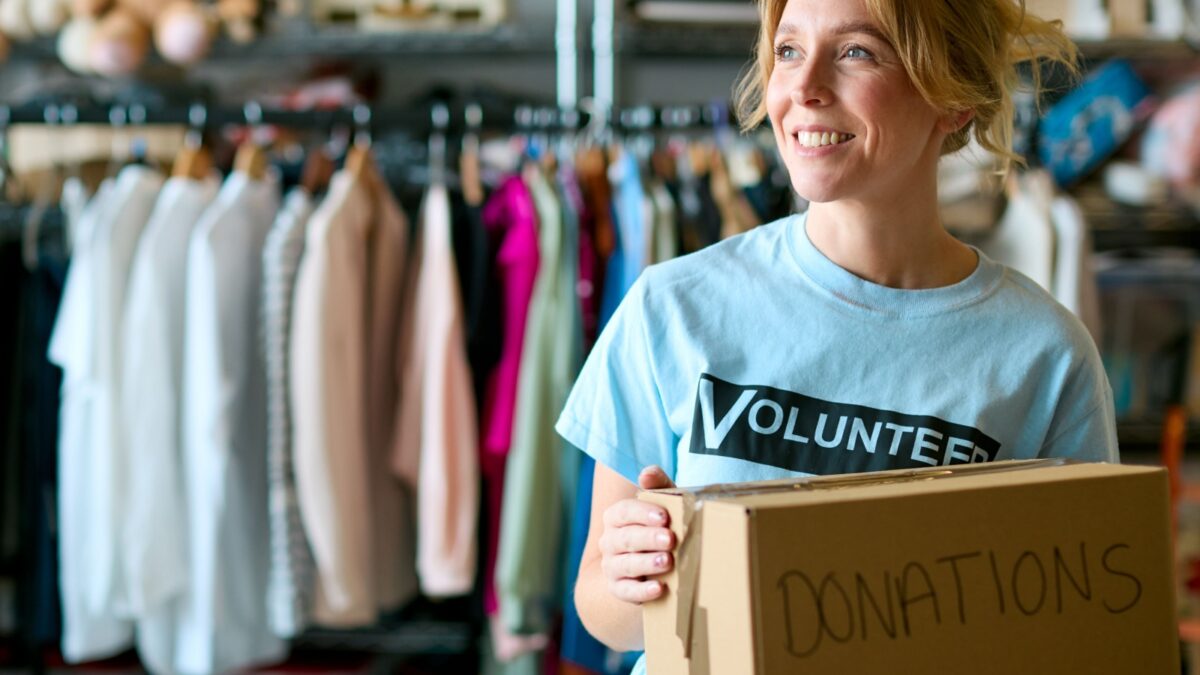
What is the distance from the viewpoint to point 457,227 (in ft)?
6.37

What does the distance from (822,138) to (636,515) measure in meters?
0.34

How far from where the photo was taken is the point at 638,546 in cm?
79

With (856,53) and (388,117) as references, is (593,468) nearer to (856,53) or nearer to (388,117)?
(388,117)

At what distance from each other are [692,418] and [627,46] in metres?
1.93

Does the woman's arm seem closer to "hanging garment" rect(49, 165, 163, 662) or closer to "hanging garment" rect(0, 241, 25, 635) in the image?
"hanging garment" rect(49, 165, 163, 662)

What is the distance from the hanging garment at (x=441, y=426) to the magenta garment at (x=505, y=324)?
35 millimetres

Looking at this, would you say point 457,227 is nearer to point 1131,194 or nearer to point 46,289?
point 46,289

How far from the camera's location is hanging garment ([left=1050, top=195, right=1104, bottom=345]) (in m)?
1.98

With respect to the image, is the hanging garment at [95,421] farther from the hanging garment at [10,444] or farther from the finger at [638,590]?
the finger at [638,590]

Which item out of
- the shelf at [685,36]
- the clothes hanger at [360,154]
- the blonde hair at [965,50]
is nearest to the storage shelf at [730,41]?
the shelf at [685,36]

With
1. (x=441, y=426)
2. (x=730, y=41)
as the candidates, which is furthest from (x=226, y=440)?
(x=730, y=41)

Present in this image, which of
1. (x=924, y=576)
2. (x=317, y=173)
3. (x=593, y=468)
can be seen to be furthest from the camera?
(x=317, y=173)

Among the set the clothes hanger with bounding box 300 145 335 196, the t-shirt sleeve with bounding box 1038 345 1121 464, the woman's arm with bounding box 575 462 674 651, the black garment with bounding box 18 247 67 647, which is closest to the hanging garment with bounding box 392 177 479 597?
the clothes hanger with bounding box 300 145 335 196

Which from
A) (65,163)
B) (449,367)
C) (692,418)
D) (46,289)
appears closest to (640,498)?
(692,418)
